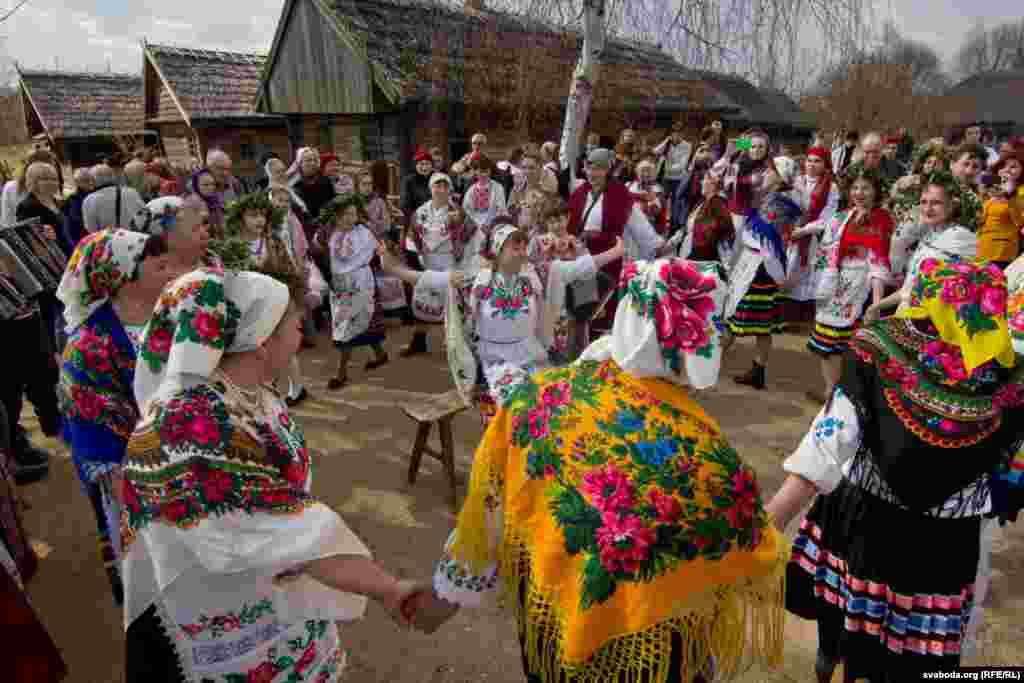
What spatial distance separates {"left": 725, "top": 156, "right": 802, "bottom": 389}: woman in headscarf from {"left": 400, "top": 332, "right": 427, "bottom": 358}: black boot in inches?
132

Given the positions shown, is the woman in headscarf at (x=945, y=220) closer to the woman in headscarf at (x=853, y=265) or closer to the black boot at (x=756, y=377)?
the woman in headscarf at (x=853, y=265)

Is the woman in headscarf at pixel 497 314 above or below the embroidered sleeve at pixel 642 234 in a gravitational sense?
below

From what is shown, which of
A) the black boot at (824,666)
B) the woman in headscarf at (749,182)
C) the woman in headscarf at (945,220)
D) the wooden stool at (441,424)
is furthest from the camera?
the woman in headscarf at (749,182)

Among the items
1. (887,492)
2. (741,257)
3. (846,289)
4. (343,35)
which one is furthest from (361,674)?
(343,35)

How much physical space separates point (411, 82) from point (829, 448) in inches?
443

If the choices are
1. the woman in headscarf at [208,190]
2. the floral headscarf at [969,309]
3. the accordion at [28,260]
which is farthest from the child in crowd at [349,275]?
the floral headscarf at [969,309]

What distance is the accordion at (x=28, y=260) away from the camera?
380 cm

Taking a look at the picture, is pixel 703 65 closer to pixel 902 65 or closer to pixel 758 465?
pixel 758 465

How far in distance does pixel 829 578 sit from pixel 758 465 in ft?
7.65

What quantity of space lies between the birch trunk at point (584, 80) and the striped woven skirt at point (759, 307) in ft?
9.84

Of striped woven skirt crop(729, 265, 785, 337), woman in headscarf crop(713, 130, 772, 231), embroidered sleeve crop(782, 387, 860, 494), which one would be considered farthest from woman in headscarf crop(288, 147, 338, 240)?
embroidered sleeve crop(782, 387, 860, 494)

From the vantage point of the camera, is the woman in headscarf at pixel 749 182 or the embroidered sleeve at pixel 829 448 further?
the woman in headscarf at pixel 749 182

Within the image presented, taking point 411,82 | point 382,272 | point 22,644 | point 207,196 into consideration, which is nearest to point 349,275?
point 382,272

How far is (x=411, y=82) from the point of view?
A: 11242mm
